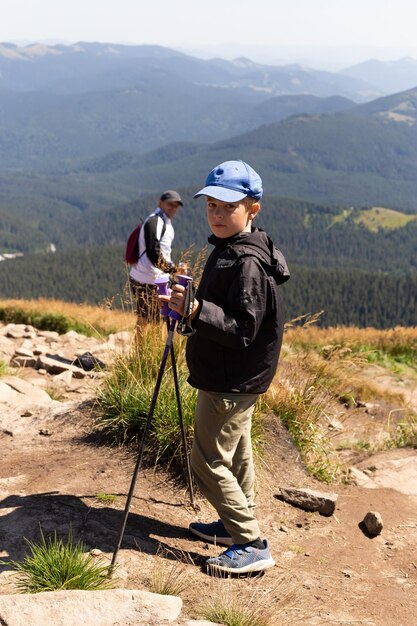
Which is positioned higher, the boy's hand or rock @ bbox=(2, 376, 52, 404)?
the boy's hand

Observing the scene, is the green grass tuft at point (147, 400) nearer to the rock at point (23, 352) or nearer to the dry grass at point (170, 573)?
the dry grass at point (170, 573)

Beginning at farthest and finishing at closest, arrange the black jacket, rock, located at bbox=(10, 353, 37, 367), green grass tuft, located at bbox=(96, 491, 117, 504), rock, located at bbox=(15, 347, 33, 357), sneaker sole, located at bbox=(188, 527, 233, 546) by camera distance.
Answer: rock, located at bbox=(15, 347, 33, 357)
rock, located at bbox=(10, 353, 37, 367)
green grass tuft, located at bbox=(96, 491, 117, 504)
sneaker sole, located at bbox=(188, 527, 233, 546)
the black jacket

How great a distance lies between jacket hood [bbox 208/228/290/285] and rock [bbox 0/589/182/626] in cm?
201

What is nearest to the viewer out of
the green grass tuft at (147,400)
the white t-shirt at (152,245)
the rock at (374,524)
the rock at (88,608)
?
the rock at (88,608)

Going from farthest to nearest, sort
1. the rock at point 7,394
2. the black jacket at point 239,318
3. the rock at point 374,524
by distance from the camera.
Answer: the rock at point 7,394 → the rock at point 374,524 → the black jacket at point 239,318

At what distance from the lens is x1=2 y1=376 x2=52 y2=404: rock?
328 inches

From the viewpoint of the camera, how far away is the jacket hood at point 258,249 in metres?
4.09

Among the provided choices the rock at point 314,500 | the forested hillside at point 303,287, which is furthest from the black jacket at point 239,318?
the forested hillside at point 303,287

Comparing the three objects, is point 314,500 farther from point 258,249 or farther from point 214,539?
point 258,249

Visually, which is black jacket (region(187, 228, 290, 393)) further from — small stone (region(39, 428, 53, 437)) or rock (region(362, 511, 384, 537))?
small stone (region(39, 428, 53, 437))

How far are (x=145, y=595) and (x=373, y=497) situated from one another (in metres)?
3.17

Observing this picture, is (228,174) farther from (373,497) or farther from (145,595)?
(373,497)

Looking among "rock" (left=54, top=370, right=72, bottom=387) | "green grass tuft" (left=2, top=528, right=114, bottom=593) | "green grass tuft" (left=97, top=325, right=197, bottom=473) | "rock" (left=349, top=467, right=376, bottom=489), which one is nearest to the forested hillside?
"rock" (left=54, top=370, right=72, bottom=387)

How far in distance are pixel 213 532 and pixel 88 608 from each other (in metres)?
1.53
